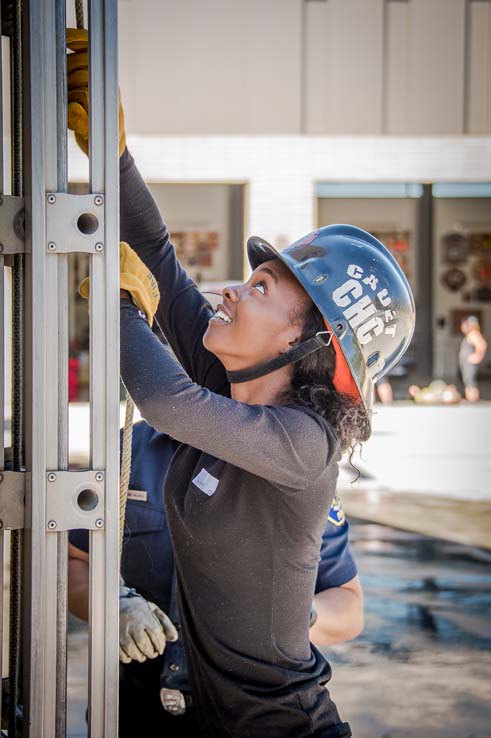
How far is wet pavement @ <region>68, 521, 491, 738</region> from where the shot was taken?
15.4 feet

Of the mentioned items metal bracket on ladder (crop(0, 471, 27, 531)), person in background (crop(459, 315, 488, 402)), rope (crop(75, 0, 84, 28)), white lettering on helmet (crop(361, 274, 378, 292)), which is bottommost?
person in background (crop(459, 315, 488, 402))

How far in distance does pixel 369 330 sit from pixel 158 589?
3.05 ft

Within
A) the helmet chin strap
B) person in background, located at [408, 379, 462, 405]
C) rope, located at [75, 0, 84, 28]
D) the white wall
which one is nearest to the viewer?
rope, located at [75, 0, 84, 28]

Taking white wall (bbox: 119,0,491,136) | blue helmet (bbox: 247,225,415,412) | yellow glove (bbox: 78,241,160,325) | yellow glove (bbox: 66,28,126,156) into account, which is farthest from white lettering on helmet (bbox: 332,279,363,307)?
white wall (bbox: 119,0,491,136)

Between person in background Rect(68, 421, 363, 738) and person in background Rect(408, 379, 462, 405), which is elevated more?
person in background Rect(68, 421, 363, 738)

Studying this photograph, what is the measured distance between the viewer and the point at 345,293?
2330mm

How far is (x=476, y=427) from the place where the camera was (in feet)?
54.4

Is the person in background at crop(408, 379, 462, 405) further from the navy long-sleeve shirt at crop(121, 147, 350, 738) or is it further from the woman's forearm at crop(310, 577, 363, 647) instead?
the navy long-sleeve shirt at crop(121, 147, 350, 738)

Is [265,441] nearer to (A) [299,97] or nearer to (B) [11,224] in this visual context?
(B) [11,224]

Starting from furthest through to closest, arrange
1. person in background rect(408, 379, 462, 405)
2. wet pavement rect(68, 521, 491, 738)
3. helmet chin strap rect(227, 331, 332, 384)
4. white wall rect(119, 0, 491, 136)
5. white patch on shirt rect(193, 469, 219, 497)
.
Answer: person in background rect(408, 379, 462, 405)
white wall rect(119, 0, 491, 136)
wet pavement rect(68, 521, 491, 738)
helmet chin strap rect(227, 331, 332, 384)
white patch on shirt rect(193, 469, 219, 497)

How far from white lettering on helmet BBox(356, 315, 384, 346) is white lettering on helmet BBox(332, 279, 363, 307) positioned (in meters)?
0.06

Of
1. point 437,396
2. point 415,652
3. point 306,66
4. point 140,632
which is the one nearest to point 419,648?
point 415,652

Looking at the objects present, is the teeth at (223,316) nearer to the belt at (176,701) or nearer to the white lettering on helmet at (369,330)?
the white lettering on helmet at (369,330)

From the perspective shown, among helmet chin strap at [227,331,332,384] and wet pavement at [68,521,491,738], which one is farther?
wet pavement at [68,521,491,738]
